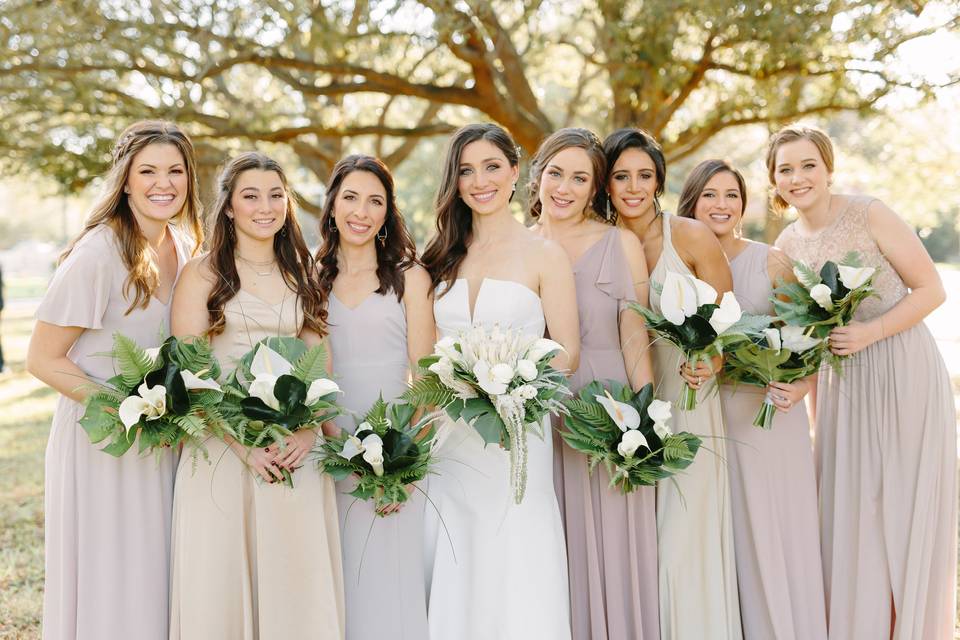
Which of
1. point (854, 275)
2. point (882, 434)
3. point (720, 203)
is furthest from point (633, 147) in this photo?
point (882, 434)

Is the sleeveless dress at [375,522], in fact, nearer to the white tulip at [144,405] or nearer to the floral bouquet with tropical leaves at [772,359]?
the white tulip at [144,405]

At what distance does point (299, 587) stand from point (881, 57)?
303 inches

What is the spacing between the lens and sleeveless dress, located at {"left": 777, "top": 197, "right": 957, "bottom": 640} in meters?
4.53

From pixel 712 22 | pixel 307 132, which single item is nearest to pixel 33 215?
pixel 307 132

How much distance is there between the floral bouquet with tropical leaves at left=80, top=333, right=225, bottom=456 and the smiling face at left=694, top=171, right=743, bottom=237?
2862 millimetres

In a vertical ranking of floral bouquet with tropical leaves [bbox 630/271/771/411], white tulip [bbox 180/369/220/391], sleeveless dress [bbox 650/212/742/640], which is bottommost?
sleeveless dress [bbox 650/212/742/640]

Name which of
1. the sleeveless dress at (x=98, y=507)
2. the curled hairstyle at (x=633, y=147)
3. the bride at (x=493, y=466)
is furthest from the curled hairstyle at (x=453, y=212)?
the sleeveless dress at (x=98, y=507)

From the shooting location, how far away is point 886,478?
4617 millimetres

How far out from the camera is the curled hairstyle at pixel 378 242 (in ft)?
14.3

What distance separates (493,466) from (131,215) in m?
2.20

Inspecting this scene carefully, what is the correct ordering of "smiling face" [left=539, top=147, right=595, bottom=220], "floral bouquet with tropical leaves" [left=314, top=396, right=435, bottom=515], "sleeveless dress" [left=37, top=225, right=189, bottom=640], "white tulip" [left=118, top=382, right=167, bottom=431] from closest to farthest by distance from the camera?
1. "white tulip" [left=118, top=382, right=167, bottom=431]
2. "floral bouquet with tropical leaves" [left=314, top=396, right=435, bottom=515]
3. "sleeveless dress" [left=37, top=225, right=189, bottom=640]
4. "smiling face" [left=539, top=147, right=595, bottom=220]

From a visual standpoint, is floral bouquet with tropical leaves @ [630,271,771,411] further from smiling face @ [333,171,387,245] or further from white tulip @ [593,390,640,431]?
smiling face @ [333,171,387,245]

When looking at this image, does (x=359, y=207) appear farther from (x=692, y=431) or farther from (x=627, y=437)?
(x=692, y=431)

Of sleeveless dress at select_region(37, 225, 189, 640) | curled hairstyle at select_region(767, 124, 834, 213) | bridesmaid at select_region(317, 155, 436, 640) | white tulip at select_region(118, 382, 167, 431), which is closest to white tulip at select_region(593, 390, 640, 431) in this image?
bridesmaid at select_region(317, 155, 436, 640)
